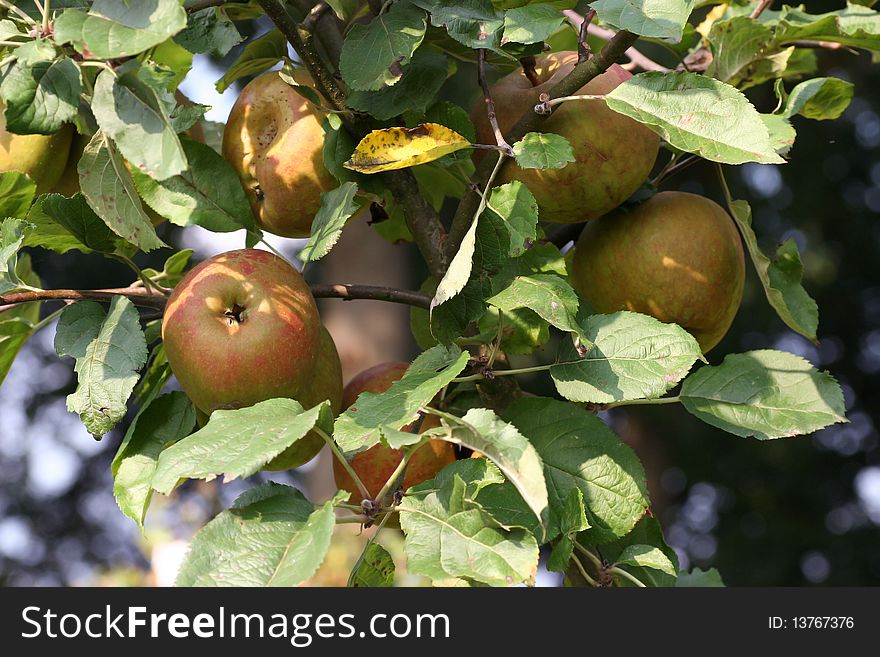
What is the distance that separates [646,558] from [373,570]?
9.0 inches

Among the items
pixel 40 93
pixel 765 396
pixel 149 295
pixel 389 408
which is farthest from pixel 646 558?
pixel 40 93

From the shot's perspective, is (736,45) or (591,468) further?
Result: (736,45)

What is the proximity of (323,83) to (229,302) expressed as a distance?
0.20m

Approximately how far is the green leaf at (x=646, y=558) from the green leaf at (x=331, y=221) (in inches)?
14.0

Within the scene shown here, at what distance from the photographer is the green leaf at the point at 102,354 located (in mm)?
750

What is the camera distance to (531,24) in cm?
75

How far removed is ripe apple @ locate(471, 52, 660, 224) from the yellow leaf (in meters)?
0.13

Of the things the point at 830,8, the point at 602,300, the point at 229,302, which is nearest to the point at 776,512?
the point at 830,8

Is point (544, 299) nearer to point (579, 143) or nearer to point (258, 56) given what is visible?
point (579, 143)

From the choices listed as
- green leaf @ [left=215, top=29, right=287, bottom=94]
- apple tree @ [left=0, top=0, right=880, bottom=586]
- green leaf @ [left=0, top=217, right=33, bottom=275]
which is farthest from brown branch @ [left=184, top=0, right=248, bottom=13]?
green leaf @ [left=0, top=217, right=33, bottom=275]

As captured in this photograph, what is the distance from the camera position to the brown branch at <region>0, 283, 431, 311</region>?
83 centimetres

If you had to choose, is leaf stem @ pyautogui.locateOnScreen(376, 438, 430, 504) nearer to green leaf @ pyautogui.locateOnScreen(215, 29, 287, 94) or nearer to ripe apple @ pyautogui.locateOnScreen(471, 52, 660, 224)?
ripe apple @ pyautogui.locateOnScreen(471, 52, 660, 224)

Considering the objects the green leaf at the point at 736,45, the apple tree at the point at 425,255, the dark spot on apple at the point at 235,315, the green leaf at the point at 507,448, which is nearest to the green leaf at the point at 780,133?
the apple tree at the point at 425,255

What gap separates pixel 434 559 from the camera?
2.11 ft
